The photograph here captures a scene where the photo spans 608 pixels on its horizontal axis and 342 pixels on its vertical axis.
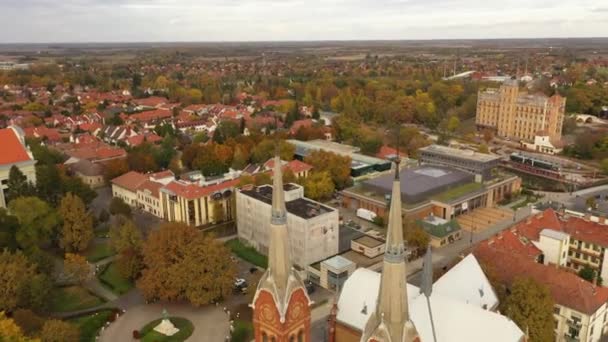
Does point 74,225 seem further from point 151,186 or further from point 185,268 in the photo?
point 185,268

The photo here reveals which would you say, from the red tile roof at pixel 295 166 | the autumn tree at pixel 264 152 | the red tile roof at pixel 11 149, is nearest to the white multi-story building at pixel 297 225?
the red tile roof at pixel 295 166

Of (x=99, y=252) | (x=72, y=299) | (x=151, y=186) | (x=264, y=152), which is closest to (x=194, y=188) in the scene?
(x=151, y=186)


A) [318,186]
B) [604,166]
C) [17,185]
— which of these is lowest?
[604,166]

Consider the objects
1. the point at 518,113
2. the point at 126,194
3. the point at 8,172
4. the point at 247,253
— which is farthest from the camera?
the point at 518,113

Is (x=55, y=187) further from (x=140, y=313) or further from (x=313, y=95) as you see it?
(x=313, y=95)

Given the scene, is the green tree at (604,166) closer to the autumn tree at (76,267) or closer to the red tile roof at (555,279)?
the red tile roof at (555,279)

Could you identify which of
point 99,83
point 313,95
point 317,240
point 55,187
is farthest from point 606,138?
point 99,83
